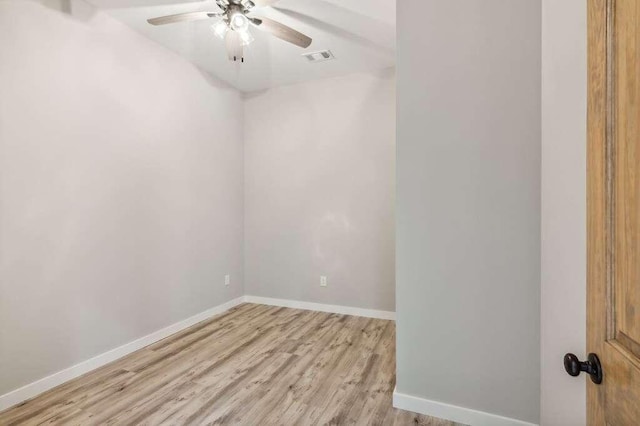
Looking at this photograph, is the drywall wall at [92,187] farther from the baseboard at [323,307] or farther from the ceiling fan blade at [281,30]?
the ceiling fan blade at [281,30]

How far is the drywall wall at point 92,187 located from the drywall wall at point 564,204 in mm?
2986

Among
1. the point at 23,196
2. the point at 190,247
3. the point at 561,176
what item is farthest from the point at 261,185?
the point at 561,176

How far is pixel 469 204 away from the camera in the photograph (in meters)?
1.84

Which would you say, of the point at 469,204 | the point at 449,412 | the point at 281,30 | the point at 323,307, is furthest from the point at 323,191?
the point at 449,412

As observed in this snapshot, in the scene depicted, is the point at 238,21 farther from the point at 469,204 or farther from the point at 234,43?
the point at 469,204

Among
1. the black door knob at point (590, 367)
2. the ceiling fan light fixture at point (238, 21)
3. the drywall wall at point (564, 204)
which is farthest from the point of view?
the ceiling fan light fixture at point (238, 21)

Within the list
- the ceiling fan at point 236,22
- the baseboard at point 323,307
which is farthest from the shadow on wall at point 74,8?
the baseboard at point 323,307

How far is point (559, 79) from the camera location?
1.08 metres

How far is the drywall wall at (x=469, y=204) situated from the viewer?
1.72 meters

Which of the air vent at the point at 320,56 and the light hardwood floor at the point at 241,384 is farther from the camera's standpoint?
the air vent at the point at 320,56

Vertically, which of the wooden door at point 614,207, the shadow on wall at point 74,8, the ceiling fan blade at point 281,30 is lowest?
the wooden door at point 614,207

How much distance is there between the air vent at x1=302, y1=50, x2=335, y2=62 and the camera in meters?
3.24

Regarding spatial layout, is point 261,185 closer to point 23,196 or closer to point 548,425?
point 23,196

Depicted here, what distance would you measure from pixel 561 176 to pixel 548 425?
0.99 meters
